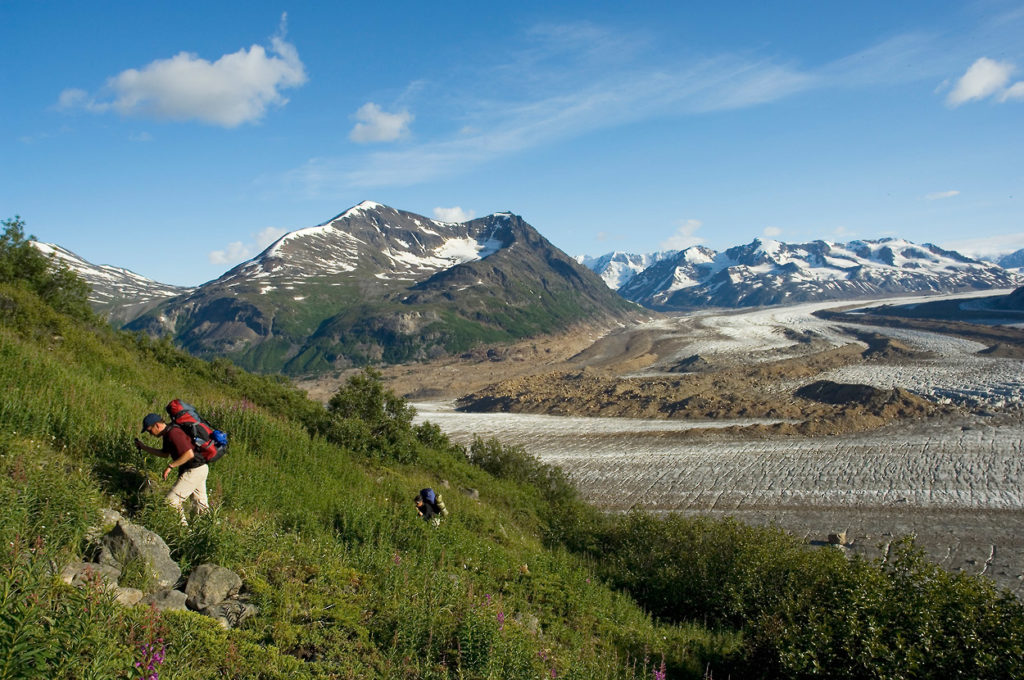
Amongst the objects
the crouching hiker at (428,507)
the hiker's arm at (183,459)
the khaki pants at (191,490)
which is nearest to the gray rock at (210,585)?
the khaki pants at (191,490)

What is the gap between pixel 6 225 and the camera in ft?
58.5

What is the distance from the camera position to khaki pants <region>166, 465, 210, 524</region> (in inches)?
253

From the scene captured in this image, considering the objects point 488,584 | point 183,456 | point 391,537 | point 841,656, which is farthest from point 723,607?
point 183,456

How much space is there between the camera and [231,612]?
5328 mm

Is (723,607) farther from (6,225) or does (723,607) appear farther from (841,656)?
(6,225)

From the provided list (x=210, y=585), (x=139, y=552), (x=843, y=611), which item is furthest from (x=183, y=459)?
(x=843, y=611)

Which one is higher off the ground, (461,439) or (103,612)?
(103,612)

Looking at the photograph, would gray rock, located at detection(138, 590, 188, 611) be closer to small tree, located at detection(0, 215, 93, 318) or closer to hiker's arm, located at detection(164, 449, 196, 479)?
hiker's arm, located at detection(164, 449, 196, 479)

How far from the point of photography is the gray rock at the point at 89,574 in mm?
4449

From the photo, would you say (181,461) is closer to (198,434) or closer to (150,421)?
(198,434)

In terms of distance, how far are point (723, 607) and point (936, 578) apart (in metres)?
3.98

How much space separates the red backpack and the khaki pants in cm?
17

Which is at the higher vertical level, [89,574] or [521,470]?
[89,574]

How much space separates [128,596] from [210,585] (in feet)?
2.76
